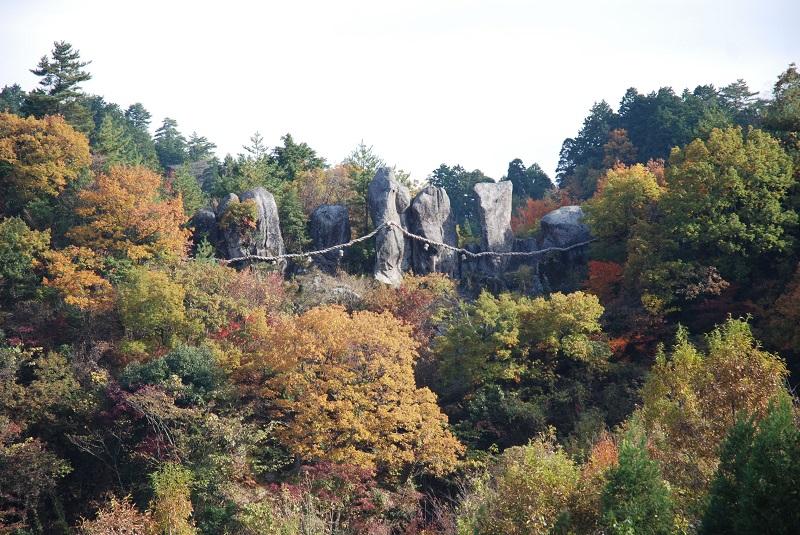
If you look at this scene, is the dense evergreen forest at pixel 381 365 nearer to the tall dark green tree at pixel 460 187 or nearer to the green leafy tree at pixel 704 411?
the green leafy tree at pixel 704 411

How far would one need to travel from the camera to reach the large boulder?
119 ft

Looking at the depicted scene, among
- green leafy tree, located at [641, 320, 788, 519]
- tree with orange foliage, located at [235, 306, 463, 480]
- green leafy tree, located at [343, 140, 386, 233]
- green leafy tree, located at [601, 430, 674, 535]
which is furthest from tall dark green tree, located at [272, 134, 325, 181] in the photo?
green leafy tree, located at [601, 430, 674, 535]

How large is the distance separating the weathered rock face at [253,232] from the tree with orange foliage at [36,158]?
5.91 m

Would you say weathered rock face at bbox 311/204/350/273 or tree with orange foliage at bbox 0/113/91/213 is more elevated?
tree with orange foliage at bbox 0/113/91/213

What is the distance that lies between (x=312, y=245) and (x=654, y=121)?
69.2 feet

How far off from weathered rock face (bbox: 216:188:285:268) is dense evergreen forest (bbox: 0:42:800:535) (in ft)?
1.08

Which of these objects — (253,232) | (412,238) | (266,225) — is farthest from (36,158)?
(412,238)

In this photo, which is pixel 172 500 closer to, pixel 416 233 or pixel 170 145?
pixel 416 233

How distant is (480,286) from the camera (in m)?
35.1

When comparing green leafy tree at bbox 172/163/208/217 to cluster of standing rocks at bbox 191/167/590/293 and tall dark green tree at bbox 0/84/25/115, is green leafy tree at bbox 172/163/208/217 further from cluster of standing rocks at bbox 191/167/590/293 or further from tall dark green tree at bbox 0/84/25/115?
tall dark green tree at bbox 0/84/25/115

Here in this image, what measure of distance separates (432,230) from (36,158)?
16.0 metres

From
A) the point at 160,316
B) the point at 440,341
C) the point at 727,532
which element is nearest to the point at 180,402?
the point at 160,316

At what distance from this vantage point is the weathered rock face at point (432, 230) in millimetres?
35250

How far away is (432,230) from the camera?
117 ft
